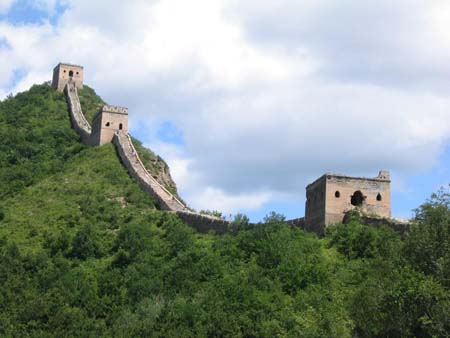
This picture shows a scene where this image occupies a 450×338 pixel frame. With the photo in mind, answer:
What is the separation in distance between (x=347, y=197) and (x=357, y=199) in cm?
75

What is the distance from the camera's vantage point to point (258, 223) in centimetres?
4678

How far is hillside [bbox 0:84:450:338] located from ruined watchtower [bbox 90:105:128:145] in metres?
4.45

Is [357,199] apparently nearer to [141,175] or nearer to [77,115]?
[141,175]

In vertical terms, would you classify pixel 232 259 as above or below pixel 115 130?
below

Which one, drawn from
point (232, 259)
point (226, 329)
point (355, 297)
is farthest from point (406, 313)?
point (232, 259)

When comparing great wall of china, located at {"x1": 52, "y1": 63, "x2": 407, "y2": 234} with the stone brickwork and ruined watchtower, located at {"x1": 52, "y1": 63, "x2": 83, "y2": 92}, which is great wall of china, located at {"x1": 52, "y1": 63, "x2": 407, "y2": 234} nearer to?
the stone brickwork

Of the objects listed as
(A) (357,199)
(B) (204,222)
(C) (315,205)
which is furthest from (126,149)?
(A) (357,199)

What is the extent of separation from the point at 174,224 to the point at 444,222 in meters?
22.1

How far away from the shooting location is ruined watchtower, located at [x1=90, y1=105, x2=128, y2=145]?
6369 centimetres

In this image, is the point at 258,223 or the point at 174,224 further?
the point at 174,224

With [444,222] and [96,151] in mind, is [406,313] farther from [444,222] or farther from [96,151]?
[96,151]

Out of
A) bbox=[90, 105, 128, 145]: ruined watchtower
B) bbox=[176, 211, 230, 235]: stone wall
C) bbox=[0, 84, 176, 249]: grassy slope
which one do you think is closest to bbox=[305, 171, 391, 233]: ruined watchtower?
bbox=[176, 211, 230, 235]: stone wall

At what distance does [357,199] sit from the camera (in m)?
45.1

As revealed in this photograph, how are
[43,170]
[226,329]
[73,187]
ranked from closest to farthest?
[226,329], [73,187], [43,170]
